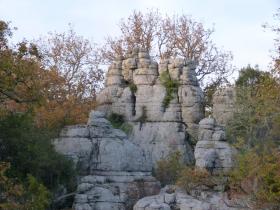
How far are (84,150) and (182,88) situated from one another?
242 inches

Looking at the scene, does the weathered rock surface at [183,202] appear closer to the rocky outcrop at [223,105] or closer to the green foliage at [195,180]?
the green foliage at [195,180]

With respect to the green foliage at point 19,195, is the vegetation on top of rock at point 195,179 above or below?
above

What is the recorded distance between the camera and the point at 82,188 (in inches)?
960

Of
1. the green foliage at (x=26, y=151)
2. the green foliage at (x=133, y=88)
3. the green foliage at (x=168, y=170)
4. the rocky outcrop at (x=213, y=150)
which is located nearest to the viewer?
the green foliage at (x=26, y=151)

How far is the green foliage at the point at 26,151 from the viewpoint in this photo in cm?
2091

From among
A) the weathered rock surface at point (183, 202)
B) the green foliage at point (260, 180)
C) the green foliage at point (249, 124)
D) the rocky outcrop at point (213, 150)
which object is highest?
the green foliage at point (249, 124)

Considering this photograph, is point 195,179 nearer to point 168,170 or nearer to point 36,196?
point 168,170

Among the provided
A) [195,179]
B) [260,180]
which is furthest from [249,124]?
[260,180]

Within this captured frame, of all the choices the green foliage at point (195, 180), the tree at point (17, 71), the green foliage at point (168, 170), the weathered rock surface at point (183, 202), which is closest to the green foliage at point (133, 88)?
the green foliage at point (168, 170)

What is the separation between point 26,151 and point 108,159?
5570mm

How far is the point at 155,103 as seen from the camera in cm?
3052

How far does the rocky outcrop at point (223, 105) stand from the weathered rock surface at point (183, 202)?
7185mm

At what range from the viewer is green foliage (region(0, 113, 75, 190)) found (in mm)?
20906

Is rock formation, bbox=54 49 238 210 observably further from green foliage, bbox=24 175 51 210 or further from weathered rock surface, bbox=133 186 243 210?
green foliage, bbox=24 175 51 210
